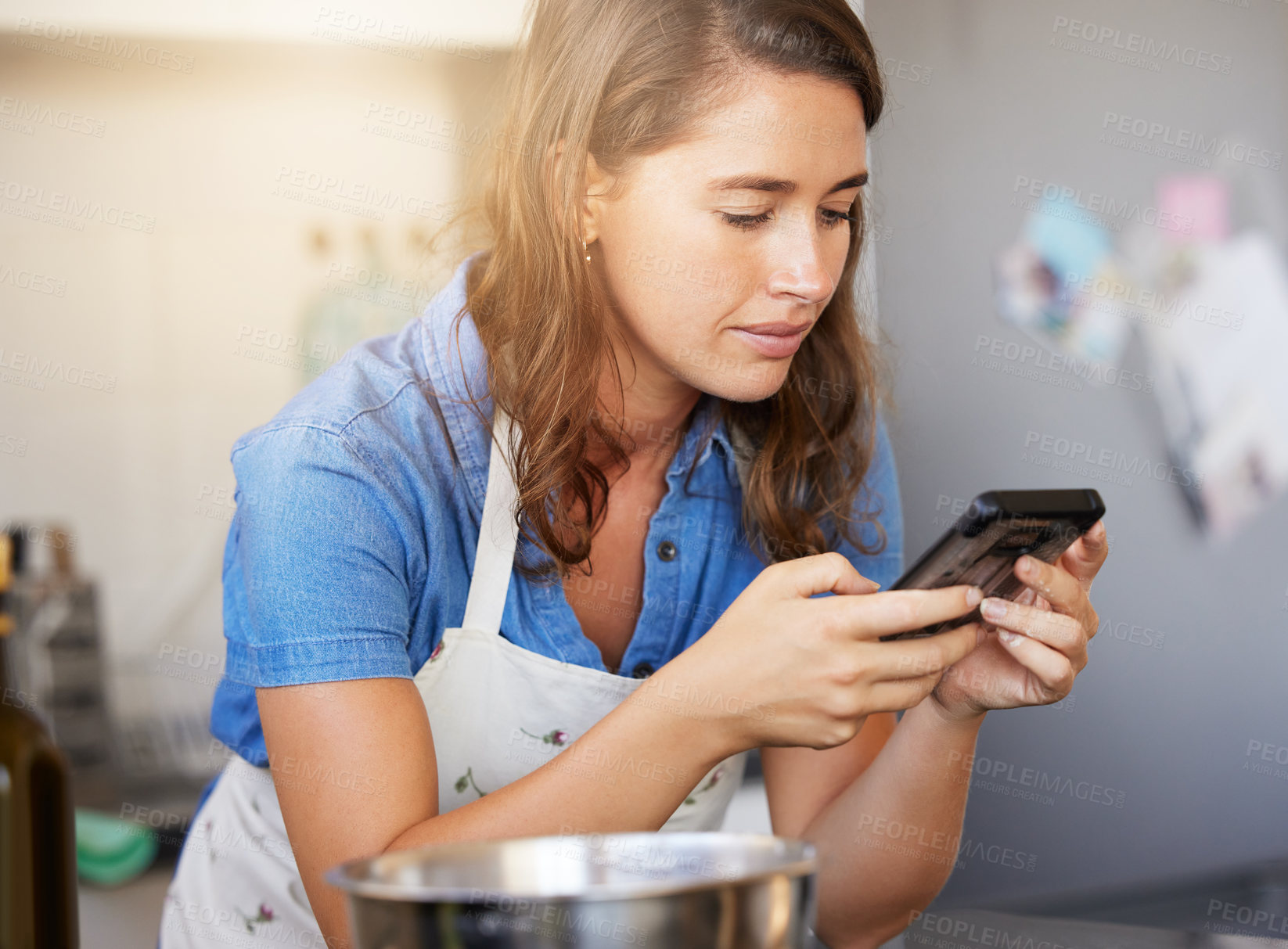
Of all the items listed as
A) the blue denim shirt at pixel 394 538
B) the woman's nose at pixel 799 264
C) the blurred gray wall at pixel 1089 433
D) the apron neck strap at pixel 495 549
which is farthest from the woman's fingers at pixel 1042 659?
the blurred gray wall at pixel 1089 433

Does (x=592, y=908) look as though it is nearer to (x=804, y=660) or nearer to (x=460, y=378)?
(x=804, y=660)

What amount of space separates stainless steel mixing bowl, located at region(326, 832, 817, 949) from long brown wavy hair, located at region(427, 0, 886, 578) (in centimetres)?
56

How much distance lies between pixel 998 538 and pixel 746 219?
37 cm

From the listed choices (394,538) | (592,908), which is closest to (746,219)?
(394,538)

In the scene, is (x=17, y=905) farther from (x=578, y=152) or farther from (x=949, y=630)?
(x=578, y=152)

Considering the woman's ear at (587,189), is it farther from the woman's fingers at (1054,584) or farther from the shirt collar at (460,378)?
the woman's fingers at (1054,584)

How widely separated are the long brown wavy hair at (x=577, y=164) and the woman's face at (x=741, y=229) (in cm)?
3

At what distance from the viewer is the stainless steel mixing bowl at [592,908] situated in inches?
14.0

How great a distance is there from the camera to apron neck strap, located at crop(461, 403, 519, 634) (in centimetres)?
99

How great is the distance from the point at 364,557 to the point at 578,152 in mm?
425

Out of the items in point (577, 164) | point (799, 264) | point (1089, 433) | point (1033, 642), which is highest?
point (577, 164)

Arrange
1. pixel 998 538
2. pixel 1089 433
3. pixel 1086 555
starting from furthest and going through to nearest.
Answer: pixel 1089 433 → pixel 1086 555 → pixel 998 538

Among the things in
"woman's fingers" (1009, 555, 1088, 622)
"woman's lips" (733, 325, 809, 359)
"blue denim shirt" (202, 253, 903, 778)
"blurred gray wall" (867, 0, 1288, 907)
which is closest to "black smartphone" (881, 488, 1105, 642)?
"woman's fingers" (1009, 555, 1088, 622)

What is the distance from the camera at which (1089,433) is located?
4.71 ft
